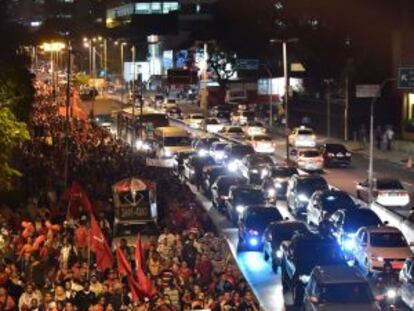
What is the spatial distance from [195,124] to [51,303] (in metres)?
67.2

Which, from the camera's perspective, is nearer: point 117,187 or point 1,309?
point 1,309

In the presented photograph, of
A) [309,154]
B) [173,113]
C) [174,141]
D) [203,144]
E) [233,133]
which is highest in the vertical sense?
[173,113]

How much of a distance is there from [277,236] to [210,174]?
1452cm

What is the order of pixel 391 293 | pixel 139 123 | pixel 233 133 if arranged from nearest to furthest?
pixel 391 293
pixel 139 123
pixel 233 133

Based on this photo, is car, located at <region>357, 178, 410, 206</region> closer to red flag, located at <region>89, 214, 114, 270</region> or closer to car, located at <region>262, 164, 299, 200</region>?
car, located at <region>262, 164, 299, 200</region>

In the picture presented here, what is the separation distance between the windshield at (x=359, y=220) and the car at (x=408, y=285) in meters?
6.07

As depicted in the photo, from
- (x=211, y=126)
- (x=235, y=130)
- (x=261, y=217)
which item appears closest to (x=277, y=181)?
(x=261, y=217)

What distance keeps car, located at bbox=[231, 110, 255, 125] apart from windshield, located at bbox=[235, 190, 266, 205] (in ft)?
166

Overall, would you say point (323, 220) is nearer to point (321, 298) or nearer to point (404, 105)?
point (321, 298)

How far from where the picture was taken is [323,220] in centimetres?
2970

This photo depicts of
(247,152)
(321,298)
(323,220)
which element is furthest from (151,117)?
(321,298)

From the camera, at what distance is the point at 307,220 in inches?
1280

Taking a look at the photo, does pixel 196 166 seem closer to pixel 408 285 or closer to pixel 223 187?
pixel 223 187

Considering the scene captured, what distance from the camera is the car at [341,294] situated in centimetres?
1792
